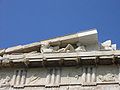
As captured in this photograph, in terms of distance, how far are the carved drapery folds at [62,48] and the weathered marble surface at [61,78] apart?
716 mm

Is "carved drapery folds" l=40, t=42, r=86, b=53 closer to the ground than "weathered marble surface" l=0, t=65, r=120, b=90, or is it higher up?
higher up

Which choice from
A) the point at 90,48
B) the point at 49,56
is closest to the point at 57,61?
the point at 49,56

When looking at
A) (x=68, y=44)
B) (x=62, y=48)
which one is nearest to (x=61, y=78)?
(x=62, y=48)

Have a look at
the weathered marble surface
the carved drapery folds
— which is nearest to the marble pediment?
the carved drapery folds

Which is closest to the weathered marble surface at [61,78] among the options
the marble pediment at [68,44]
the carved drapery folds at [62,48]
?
the carved drapery folds at [62,48]

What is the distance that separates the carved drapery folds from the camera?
15832 mm

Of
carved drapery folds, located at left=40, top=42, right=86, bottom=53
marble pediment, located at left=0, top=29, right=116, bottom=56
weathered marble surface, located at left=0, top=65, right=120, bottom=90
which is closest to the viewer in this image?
weathered marble surface, located at left=0, top=65, right=120, bottom=90

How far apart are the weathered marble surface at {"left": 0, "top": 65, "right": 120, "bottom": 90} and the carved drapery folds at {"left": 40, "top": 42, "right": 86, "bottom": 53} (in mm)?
716

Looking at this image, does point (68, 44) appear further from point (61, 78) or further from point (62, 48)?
point (61, 78)

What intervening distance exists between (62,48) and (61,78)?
4.62 ft

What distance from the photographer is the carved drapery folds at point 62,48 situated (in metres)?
15.8

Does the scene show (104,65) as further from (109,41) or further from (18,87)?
(18,87)

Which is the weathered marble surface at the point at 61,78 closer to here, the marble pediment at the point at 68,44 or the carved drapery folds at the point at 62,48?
the carved drapery folds at the point at 62,48

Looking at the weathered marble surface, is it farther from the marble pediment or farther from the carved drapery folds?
the marble pediment
